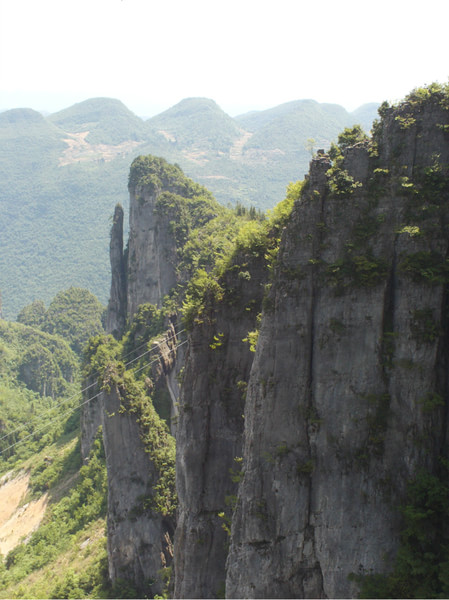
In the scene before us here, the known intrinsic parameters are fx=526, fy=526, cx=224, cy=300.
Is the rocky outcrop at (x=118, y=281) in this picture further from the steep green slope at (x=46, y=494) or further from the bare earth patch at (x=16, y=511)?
the bare earth patch at (x=16, y=511)

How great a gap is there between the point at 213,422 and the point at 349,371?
704 centimetres

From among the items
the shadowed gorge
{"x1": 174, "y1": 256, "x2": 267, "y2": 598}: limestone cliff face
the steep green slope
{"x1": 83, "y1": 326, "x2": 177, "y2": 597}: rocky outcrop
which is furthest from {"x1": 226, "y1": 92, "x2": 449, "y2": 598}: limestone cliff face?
the steep green slope

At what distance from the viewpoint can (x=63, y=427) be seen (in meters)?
68.7

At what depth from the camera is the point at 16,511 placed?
5375cm

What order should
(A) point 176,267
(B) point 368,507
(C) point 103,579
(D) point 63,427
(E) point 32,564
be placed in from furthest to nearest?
1. (D) point 63,427
2. (A) point 176,267
3. (E) point 32,564
4. (C) point 103,579
5. (B) point 368,507

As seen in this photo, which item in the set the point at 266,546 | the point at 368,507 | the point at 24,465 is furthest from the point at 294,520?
the point at 24,465

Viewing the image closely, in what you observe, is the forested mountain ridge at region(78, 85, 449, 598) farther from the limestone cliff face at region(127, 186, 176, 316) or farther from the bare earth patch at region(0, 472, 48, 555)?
the limestone cliff face at region(127, 186, 176, 316)

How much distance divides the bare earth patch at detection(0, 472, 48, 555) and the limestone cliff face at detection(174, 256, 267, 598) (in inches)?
1296

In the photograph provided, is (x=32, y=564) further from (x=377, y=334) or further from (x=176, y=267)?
(x=377, y=334)

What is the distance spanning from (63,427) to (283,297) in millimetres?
59578

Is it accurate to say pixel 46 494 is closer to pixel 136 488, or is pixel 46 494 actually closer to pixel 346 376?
pixel 136 488

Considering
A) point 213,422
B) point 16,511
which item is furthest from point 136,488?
point 16,511

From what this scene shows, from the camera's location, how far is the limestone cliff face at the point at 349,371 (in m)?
14.8

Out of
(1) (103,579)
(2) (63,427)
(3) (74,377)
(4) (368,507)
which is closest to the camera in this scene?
(4) (368,507)
